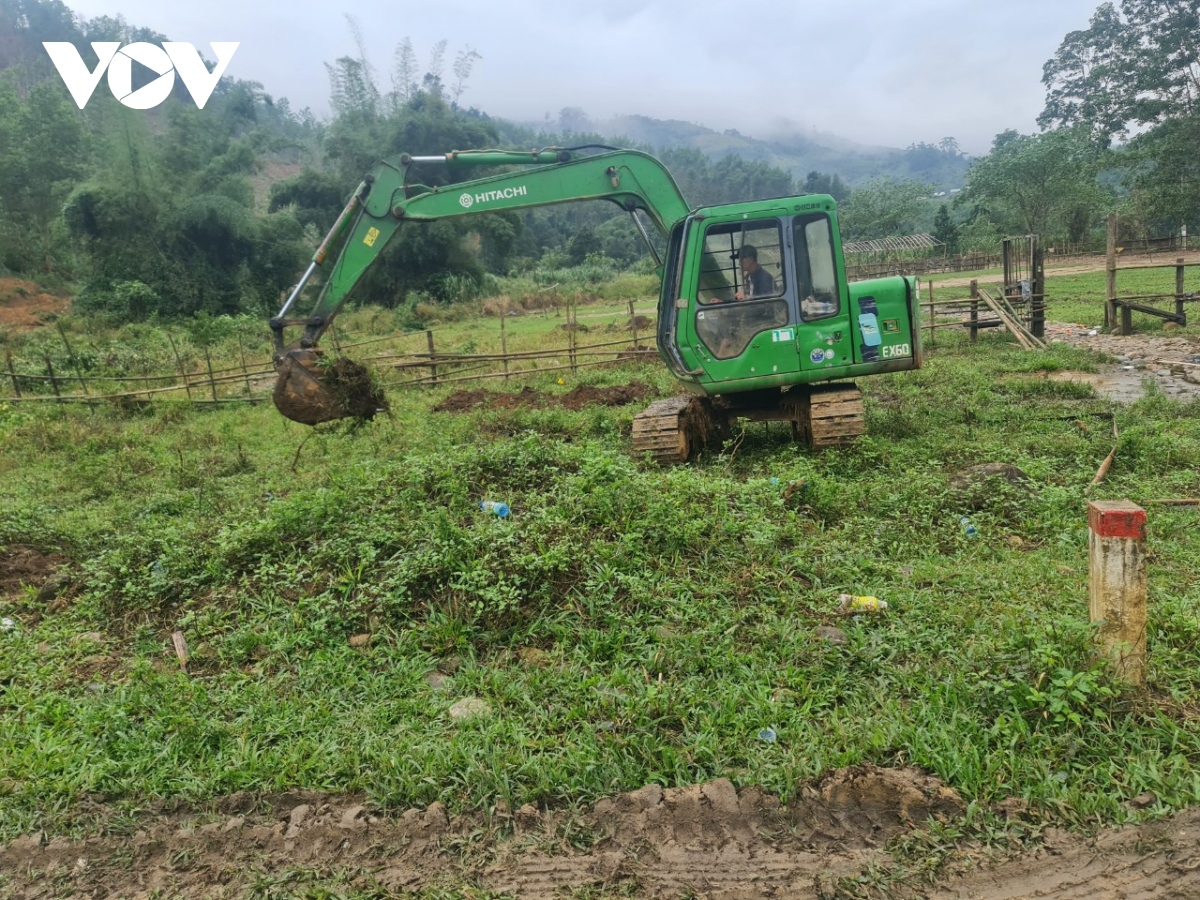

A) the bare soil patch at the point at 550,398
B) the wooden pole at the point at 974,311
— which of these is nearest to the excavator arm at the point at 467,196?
the bare soil patch at the point at 550,398

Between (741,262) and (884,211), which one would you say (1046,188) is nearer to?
(884,211)

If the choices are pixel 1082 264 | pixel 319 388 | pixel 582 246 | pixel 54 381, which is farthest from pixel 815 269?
pixel 582 246

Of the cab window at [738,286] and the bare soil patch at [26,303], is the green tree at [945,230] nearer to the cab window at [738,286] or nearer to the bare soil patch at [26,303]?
the cab window at [738,286]

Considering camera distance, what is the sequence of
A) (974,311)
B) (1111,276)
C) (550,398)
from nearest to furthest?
(550,398), (1111,276), (974,311)

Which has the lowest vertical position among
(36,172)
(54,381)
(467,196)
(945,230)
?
(54,381)

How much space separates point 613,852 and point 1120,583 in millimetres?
2109

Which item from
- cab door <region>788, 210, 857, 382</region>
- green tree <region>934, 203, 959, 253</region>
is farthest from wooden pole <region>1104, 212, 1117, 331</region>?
green tree <region>934, 203, 959, 253</region>

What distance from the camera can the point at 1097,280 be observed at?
79.6 feet

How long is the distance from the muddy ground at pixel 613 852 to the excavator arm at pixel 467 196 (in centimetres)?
521

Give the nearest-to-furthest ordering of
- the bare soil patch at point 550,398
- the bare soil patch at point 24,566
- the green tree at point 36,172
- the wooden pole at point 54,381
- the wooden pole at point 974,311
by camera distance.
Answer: the bare soil patch at point 24,566, the bare soil patch at point 550,398, the wooden pole at point 54,381, the wooden pole at point 974,311, the green tree at point 36,172

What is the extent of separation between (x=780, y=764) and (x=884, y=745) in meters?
0.40

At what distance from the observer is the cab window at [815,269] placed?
7164 mm

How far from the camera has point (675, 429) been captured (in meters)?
7.49

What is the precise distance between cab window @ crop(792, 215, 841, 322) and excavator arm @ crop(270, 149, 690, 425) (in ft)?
4.72
